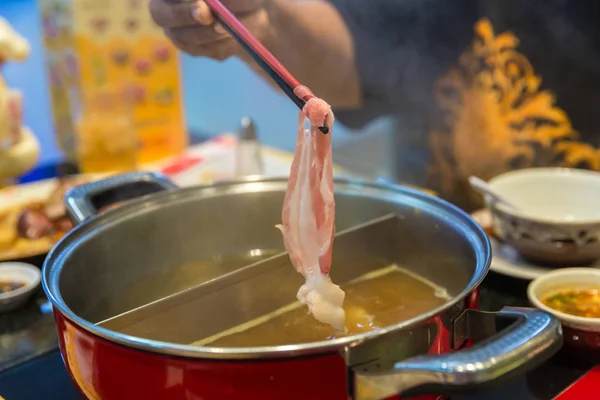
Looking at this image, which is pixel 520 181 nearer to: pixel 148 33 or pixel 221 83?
pixel 148 33

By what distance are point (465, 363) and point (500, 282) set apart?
0.63 meters

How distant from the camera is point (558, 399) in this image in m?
0.87

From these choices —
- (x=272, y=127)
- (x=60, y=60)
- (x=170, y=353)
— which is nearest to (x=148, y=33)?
(x=60, y=60)

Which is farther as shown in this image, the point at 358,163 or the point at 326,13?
the point at 358,163

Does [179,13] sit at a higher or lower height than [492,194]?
higher

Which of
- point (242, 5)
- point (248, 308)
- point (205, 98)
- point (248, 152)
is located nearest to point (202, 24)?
point (242, 5)

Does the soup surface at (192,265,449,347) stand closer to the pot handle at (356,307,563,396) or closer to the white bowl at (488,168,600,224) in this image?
the pot handle at (356,307,563,396)

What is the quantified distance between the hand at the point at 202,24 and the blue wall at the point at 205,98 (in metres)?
1.11

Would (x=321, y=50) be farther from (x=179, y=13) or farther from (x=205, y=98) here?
(x=205, y=98)

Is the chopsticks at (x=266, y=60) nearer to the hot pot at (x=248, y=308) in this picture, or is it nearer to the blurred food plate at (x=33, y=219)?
the hot pot at (x=248, y=308)

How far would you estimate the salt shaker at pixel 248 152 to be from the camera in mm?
1832

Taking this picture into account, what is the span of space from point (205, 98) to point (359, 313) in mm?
2103

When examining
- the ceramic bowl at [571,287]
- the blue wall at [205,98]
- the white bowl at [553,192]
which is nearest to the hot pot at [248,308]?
the ceramic bowl at [571,287]

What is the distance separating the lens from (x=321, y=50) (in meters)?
2.00
